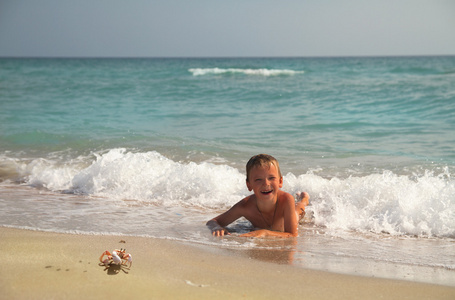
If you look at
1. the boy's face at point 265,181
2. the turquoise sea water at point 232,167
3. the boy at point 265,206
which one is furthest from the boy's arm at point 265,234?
the boy's face at point 265,181

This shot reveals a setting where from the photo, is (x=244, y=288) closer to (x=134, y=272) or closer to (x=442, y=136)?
(x=134, y=272)

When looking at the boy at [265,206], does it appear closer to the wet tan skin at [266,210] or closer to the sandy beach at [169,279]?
the wet tan skin at [266,210]

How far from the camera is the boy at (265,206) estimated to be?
3.91 metres

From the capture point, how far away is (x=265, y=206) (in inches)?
165

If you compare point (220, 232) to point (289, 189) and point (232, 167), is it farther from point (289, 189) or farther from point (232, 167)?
point (232, 167)

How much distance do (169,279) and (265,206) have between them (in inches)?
63.5

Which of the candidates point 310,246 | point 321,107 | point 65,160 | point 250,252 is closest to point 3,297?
point 250,252

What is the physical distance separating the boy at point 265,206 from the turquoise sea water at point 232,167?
6.5 inches

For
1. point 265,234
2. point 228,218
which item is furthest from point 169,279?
point 228,218

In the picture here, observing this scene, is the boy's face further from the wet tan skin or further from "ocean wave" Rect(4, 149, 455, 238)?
"ocean wave" Rect(4, 149, 455, 238)

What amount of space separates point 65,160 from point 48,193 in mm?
1695

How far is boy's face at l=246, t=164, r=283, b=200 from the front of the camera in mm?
3887

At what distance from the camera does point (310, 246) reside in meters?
3.80

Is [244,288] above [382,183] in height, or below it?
below
